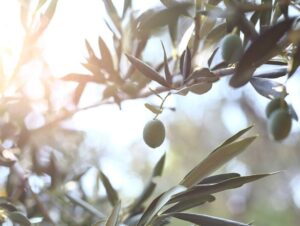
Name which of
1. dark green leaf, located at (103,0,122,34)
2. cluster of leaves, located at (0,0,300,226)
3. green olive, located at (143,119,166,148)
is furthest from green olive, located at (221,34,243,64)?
dark green leaf, located at (103,0,122,34)

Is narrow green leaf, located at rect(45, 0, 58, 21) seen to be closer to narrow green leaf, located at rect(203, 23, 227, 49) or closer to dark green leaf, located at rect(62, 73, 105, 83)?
dark green leaf, located at rect(62, 73, 105, 83)

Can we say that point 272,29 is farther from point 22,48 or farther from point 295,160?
point 295,160

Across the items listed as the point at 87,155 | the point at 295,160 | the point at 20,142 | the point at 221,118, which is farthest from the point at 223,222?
the point at 221,118

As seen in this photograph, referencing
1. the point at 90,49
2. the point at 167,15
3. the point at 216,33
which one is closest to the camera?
the point at 167,15

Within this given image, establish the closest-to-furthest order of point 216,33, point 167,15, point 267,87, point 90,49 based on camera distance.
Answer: point 167,15 < point 267,87 < point 216,33 < point 90,49

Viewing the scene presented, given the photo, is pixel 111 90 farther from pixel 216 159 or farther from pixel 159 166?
pixel 216 159

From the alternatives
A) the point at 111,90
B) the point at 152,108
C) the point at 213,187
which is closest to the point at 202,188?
the point at 213,187
